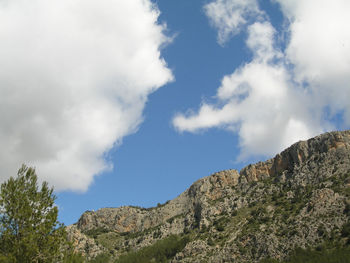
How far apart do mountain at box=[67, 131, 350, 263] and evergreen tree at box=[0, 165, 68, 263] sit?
52.2 metres

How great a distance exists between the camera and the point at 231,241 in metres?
121

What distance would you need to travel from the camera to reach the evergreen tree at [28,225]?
24.9 metres

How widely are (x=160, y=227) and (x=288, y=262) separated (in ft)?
314

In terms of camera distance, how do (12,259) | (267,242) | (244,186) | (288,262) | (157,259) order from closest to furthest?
(12,259)
(288,262)
(267,242)
(157,259)
(244,186)

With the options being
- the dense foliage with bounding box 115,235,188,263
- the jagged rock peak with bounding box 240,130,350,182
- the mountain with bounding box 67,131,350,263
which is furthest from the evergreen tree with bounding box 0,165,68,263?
the jagged rock peak with bounding box 240,130,350,182

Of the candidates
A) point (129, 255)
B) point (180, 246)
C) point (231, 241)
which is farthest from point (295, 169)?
point (129, 255)

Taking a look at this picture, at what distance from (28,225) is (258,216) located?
117 m

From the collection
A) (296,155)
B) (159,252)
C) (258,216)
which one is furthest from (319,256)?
(159,252)

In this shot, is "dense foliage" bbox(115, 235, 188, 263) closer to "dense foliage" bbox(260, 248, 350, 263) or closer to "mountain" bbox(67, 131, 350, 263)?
"mountain" bbox(67, 131, 350, 263)

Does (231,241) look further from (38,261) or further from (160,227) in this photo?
(38,261)

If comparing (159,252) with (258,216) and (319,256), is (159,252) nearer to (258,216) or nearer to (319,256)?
(258,216)

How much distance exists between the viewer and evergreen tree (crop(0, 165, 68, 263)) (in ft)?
81.8

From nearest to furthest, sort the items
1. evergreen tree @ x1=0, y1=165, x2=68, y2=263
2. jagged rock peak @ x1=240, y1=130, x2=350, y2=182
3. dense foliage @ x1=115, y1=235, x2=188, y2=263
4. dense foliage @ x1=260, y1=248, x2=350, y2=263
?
evergreen tree @ x1=0, y1=165, x2=68, y2=263 < dense foliage @ x1=260, y1=248, x2=350, y2=263 < dense foliage @ x1=115, y1=235, x2=188, y2=263 < jagged rock peak @ x1=240, y1=130, x2=350, y2=182

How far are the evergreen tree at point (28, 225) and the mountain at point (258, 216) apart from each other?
2056 inches
